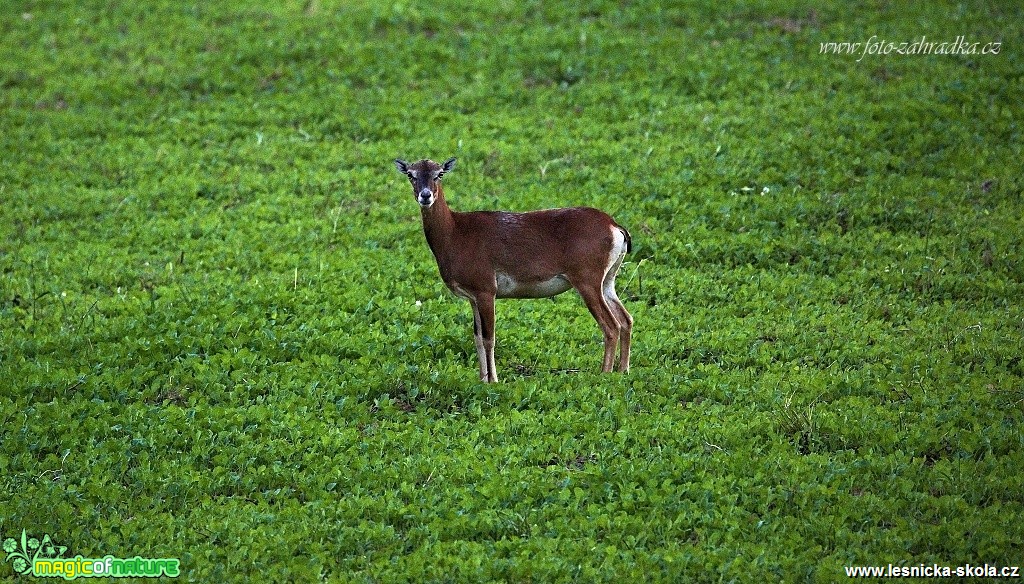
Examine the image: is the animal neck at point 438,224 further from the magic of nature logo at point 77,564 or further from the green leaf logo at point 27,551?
the green leaf logo at point 27,551

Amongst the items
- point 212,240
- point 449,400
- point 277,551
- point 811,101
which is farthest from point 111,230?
point 811,101

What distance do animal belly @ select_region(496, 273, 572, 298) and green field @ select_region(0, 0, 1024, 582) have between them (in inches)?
30.9

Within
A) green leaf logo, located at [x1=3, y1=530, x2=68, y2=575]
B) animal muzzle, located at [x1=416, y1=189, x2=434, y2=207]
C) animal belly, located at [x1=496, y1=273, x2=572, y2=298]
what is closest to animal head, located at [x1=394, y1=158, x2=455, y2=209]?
animal muzzle, located at [x1=416, y1=189, x2=434, y2=207]

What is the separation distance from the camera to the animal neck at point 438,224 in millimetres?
10492

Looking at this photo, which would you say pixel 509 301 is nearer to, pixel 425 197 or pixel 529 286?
pixel 529 286

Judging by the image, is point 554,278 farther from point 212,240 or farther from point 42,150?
point 42,150

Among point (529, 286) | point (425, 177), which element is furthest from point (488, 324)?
point (425, 177)

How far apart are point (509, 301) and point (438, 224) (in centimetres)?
235

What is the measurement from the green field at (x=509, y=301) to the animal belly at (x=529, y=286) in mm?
785

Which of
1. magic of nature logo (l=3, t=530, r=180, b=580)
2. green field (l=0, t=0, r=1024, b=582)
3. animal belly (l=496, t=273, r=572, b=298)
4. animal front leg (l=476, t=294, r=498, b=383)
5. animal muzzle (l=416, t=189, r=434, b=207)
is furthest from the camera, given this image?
animal belly (l=496, t=273, r=572, b=298)

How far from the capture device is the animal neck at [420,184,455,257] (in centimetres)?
1049

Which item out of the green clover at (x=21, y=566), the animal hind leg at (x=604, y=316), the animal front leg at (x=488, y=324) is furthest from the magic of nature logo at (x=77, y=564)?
the animal hind leg at (x=604, y=316)

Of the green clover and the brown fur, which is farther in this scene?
the brown fur

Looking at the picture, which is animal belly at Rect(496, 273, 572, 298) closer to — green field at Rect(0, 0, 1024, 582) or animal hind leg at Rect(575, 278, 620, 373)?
animal hind leg at Rect(575, 278, 620, 373)
